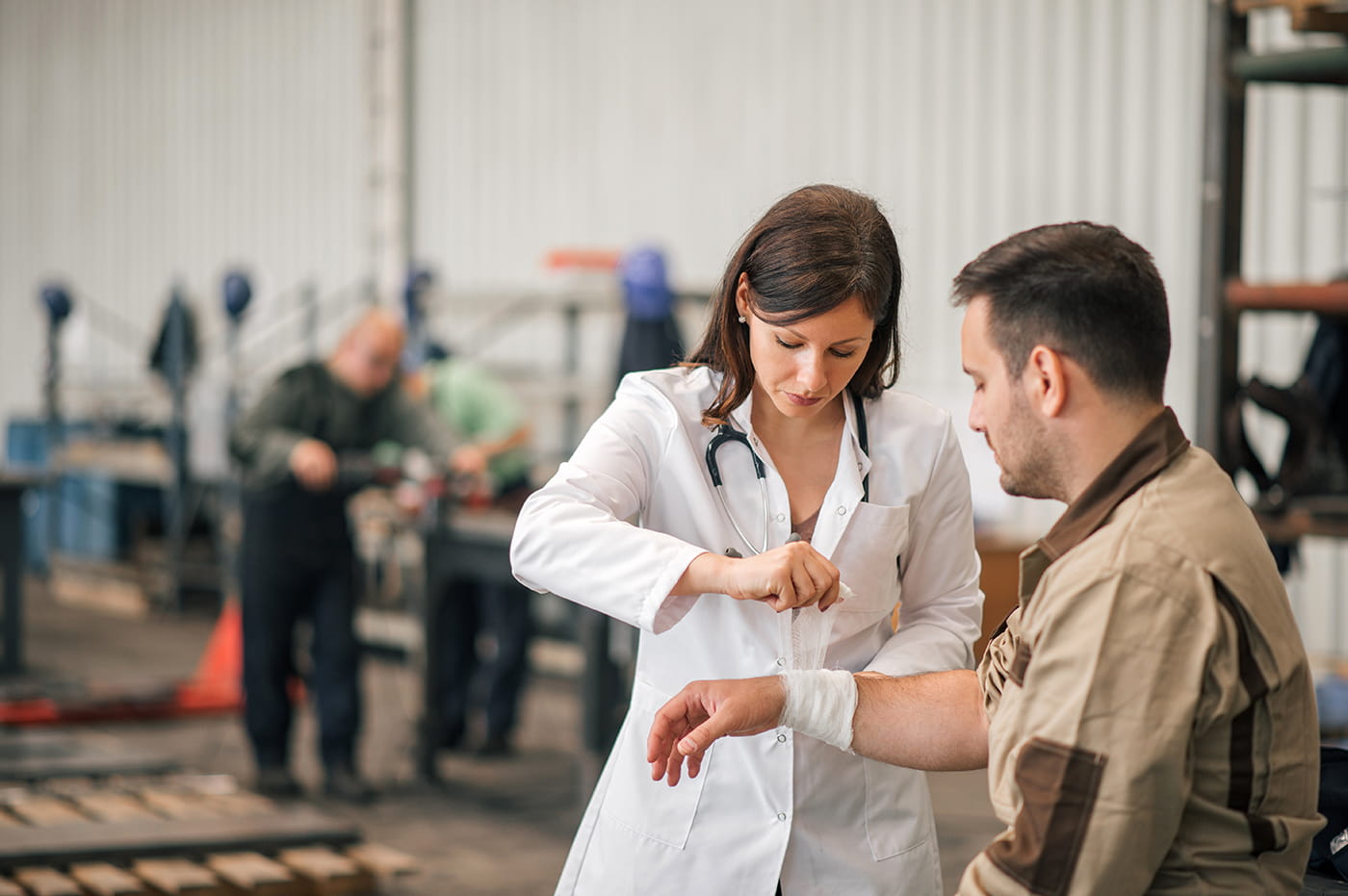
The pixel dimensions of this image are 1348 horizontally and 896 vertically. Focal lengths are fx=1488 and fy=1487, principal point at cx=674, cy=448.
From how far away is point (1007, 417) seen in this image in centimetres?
160

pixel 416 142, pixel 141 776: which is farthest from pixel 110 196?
pixel 141 776

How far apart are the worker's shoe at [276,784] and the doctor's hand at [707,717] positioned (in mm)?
4541

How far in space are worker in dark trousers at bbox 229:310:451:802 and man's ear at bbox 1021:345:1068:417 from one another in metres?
4.66

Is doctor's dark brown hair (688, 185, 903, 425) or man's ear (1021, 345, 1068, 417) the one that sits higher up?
doctor's dark brown hair (688, 185, 903, 425)

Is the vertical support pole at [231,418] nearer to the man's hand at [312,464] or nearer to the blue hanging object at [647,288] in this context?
the blue hanging object at [647,288]

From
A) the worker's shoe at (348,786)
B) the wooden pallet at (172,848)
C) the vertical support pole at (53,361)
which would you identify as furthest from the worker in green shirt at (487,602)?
the vertical support pole at (53,361)

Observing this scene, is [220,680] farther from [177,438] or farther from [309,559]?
[177,438]

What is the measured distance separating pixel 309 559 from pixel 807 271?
442 centimetres

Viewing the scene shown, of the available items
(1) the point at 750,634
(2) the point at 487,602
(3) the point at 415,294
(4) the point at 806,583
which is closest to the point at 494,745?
(2) the point at 487,602

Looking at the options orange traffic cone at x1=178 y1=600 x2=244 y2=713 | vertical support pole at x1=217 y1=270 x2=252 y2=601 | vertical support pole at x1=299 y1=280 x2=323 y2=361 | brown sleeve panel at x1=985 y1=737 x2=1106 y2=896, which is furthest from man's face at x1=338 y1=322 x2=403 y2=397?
vertical support pole at x1=299 y1=280 x2=323 y2=361

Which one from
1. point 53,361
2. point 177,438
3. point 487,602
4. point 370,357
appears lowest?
point 487,602

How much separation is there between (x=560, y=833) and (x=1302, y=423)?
308 centimetres

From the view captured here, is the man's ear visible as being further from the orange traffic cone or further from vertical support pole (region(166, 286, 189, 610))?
vertical support pole (region(166, 286, 189, 610))

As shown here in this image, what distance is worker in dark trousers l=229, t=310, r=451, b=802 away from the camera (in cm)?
597
